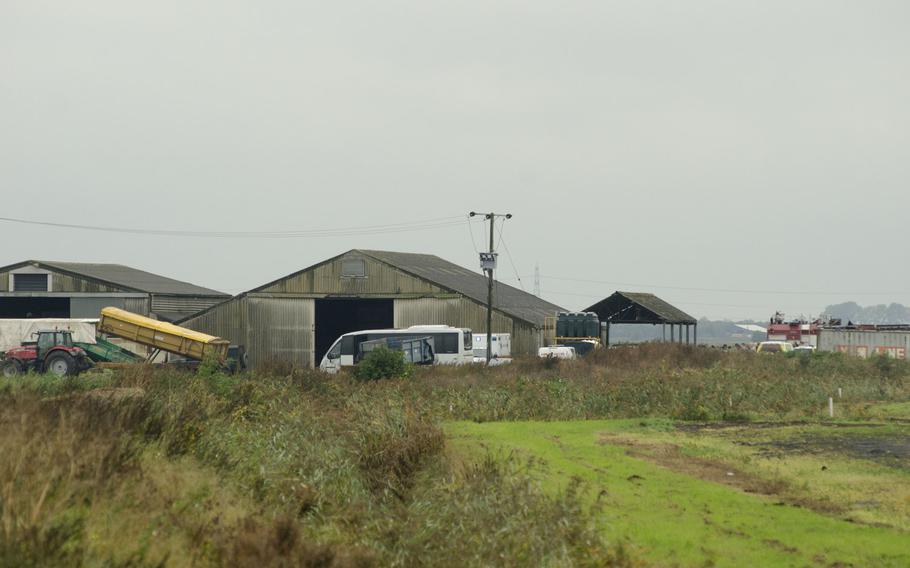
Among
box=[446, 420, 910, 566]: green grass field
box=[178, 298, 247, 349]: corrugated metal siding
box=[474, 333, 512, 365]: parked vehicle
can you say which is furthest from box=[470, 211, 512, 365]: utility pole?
box=[446, 420, 910, 566]: green grass field

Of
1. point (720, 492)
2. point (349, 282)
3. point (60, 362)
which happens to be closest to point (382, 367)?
point (60, 362)

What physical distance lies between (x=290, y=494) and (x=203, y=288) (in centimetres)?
6389

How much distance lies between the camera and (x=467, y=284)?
6731 centimetres

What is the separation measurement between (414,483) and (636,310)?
166 ft

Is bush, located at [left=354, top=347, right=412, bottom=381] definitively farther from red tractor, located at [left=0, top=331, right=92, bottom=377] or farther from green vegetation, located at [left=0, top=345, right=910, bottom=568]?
red tractor, located at [left=0, top=331, right=92, bottom=377]

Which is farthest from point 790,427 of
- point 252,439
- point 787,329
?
point 787,329

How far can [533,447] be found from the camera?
19.4m

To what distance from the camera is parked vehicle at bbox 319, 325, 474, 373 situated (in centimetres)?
4625

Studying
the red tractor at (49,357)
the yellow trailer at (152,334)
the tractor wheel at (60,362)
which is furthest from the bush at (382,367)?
the tractor wheel at (60,362)

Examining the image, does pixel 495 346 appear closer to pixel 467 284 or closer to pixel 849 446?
pixel 467 284

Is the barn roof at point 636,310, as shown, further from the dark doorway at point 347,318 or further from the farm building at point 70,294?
the farm building at point 70,294

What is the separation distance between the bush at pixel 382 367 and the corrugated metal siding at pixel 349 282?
71.1ft

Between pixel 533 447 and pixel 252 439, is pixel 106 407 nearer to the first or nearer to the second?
pixel 252 439

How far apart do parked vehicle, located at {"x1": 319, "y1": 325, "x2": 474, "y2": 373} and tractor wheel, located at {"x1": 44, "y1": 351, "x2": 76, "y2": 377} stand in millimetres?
10808
